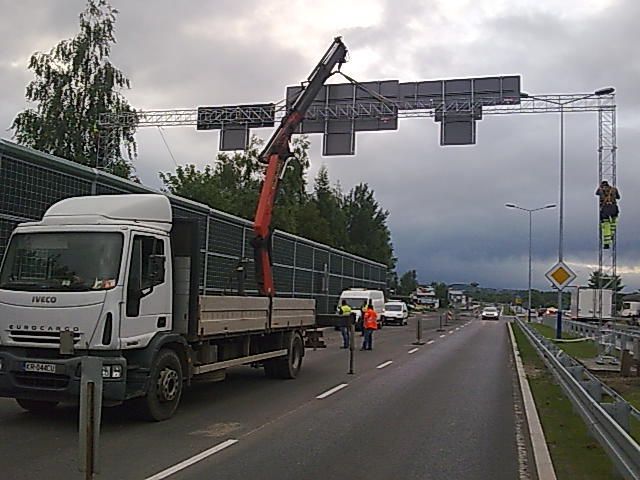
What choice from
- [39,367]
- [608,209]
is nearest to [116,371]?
[39,367]

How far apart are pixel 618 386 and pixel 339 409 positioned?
763 centimetres

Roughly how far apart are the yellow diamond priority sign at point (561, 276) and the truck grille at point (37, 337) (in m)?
22.8

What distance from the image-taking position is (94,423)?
7.13m

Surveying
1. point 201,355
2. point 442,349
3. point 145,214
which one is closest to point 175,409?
point 201,355

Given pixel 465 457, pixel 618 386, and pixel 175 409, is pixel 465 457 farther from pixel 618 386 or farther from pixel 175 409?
pixel 618 386

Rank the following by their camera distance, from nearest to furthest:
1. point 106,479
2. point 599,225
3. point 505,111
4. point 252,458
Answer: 1. point 106,479
2. point 252,458
3. point 505,111
4. point 599,225

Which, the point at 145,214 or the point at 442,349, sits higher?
the point at 145,214

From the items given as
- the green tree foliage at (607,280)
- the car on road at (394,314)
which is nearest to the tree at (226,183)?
the car on road at (394,314)

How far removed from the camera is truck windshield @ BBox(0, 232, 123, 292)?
10680 mm

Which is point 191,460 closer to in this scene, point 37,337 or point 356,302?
point 37,337

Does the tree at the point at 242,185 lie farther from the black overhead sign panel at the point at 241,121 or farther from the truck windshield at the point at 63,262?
the truck windshield at the point at 63,262

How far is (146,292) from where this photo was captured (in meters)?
11.1

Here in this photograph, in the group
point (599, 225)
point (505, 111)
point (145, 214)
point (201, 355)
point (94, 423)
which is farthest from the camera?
point (599, 225)

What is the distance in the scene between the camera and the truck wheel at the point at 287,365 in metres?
17.2
